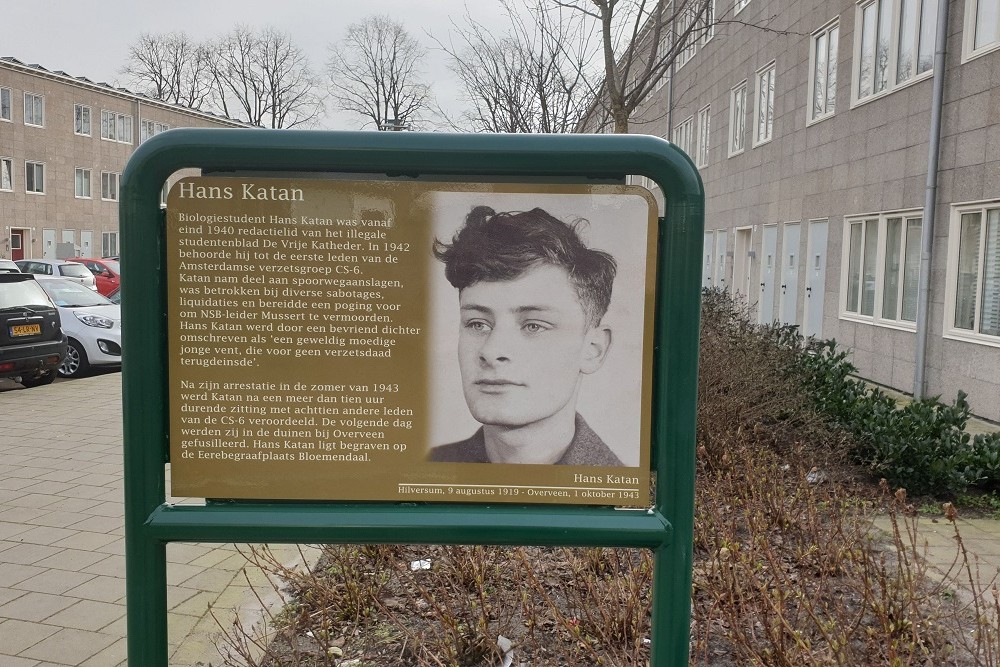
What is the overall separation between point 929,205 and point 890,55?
10.8 ft

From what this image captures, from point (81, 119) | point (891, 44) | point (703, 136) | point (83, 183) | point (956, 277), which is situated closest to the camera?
point (956, 277)

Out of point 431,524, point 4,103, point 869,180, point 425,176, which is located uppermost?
point 4,103

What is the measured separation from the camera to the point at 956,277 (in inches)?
447

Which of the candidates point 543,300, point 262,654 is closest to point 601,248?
point 543,300

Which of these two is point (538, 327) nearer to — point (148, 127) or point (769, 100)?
point (769, 100)

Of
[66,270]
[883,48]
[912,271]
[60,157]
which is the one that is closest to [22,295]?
[66,270]

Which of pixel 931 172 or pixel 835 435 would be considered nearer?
pixel 835 435

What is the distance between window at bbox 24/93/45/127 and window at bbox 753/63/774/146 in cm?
3641

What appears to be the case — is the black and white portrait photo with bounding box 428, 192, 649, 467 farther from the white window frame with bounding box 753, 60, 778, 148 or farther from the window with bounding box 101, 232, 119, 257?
the window with bounding box 101, 232, 119, 257

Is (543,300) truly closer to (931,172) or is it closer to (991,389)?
(991,389)

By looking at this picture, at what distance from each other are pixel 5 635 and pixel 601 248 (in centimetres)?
331

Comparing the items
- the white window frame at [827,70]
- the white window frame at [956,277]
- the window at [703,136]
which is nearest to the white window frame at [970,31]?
the white window frame at [956,277]

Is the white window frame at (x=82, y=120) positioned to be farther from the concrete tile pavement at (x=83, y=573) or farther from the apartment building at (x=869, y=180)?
the concrete tile pavement at (x=83, y=573)

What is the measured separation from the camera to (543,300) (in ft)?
8.01
